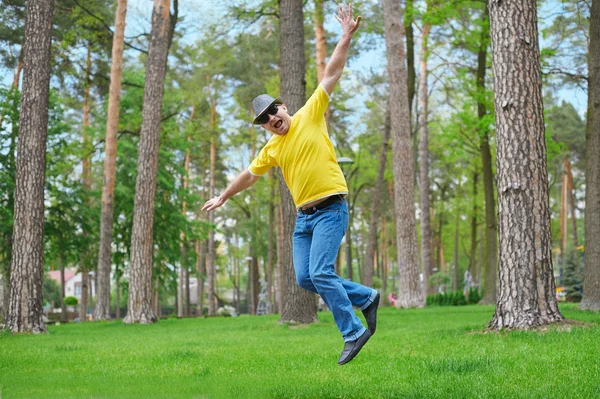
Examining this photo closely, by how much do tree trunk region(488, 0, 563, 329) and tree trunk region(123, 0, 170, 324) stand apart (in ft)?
36.2

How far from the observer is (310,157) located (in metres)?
5.49

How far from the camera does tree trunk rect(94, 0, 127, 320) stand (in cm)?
2306

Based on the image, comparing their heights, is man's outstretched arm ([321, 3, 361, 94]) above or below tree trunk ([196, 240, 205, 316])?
above

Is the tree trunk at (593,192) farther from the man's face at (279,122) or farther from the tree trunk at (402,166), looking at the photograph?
the man's face at (279,122)

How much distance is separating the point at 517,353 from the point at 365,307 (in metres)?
1.82

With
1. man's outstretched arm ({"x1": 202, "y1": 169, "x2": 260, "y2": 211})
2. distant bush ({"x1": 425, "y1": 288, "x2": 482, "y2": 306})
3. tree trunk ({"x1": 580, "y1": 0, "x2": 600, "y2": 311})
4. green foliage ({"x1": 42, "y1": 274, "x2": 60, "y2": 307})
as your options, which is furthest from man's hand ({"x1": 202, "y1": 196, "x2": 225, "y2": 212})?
green foliage ({"x1": 42, "y1": 274, "x2": 60, "y2": 307})

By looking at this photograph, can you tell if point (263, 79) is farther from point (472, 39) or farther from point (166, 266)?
point (472, 39)

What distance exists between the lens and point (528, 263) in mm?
8586

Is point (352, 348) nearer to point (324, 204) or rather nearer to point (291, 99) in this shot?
Answer: point (324, 204)

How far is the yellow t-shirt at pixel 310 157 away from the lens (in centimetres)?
548

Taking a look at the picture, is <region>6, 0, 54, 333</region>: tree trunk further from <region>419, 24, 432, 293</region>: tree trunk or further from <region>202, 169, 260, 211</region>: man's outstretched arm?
<region>419, 24, 432, 293</region>: tree trunk

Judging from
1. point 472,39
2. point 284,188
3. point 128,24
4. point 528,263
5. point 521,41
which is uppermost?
point 128,24

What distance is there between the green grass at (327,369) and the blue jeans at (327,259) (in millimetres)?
500

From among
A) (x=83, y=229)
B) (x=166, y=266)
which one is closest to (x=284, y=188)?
(x=83, y=229)
